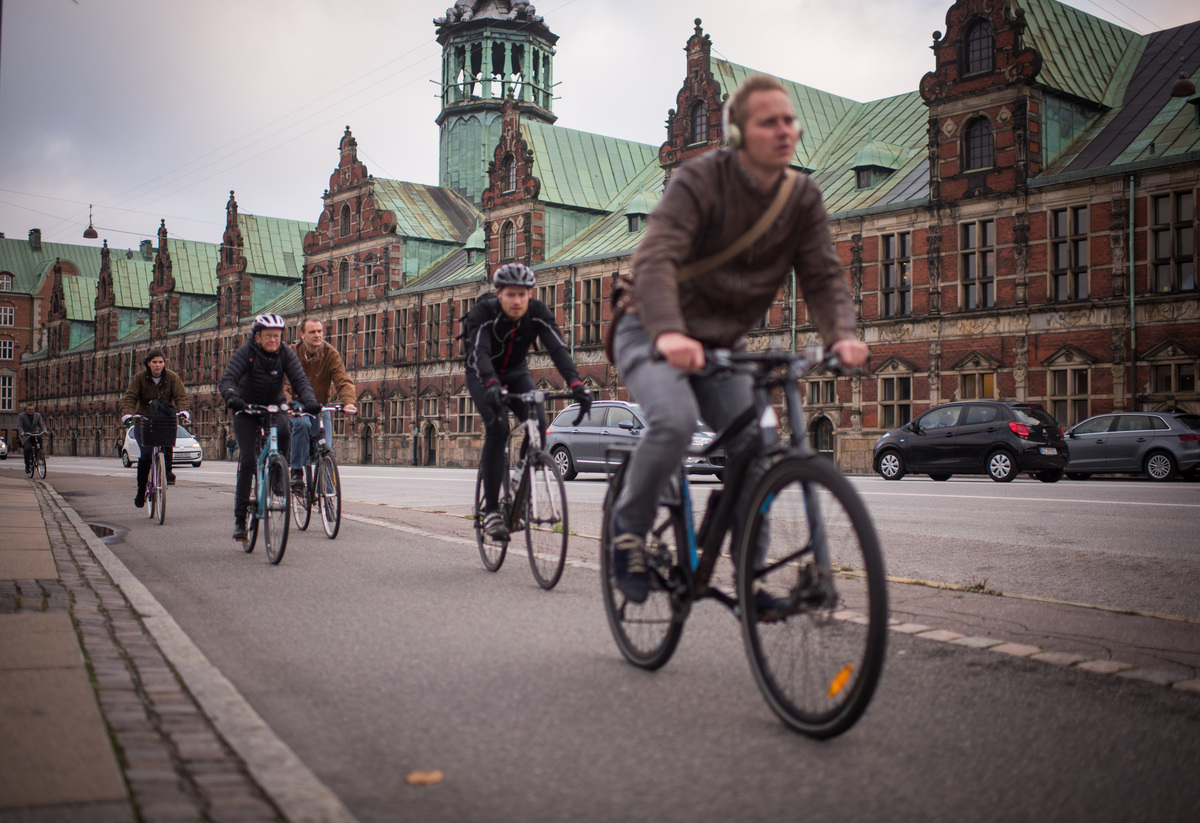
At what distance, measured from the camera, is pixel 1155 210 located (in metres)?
30.5

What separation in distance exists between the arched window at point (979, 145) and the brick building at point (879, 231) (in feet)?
0.23

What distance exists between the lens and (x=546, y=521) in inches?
281

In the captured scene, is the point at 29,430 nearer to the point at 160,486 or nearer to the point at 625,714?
the point at 160,486

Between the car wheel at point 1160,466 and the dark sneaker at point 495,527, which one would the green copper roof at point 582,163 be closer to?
the car wheel at point 1160,466

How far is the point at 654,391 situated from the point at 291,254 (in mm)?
77723

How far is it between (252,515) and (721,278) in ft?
20.3

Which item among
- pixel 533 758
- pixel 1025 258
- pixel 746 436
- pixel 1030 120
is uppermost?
pixel 1030 120

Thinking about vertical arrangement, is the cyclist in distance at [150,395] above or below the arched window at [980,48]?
below

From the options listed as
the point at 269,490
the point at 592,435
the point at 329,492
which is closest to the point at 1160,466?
the point at 592,435

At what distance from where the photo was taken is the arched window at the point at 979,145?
34250 mm

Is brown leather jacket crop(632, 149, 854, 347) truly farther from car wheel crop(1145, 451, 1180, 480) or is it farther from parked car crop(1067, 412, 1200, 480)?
car wheel crop(1145, 451, 1180, 480)

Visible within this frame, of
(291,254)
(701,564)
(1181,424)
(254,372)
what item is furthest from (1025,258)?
(291,254)

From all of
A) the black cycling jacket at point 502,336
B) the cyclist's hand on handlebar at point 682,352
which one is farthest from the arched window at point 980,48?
the cyclist's hand on handlebar at point 682,352

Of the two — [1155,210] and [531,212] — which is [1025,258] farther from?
[531,212]
